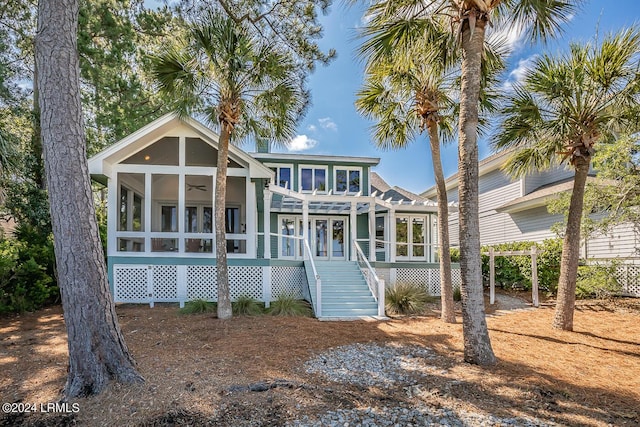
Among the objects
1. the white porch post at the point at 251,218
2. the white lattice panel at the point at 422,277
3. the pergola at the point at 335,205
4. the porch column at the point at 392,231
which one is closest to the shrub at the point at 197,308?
the white porch post at the point at 251,218

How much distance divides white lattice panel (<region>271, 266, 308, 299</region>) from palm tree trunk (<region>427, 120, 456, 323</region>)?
4425 millimetres

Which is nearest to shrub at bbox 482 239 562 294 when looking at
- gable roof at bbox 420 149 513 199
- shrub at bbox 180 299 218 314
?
gable roof at bbox 420 149 513 199

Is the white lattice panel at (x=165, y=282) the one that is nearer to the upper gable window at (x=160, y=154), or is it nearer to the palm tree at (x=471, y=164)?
the upper gable window at (x=160, y=154)

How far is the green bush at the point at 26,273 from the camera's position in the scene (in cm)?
898

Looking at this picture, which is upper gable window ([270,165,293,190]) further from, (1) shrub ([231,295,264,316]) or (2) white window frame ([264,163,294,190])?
(1) shrub ([231,295,264,316])

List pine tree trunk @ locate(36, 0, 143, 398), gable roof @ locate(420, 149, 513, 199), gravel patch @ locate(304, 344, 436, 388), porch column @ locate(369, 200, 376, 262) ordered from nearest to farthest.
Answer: pine tree trunk @ locate(36, 0, 143, 398) → gravel patch @ locate(304, 344, 436, 388) → porch column @ locate(369, 200, 376, 262) → gable roof @ locate(420, 149, 513, 199)

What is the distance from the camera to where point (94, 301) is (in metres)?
4.15

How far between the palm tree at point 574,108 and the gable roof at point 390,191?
23.2ft

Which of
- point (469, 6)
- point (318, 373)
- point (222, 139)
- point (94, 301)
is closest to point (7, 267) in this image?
point (222, 139)

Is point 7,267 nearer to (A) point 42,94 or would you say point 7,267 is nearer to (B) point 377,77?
(A) point 42,94

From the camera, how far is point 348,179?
15.6 m

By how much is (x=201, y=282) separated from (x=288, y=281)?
9.08ft

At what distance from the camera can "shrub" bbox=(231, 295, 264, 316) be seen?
8.87 meters

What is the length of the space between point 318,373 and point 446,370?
6.15 feet
